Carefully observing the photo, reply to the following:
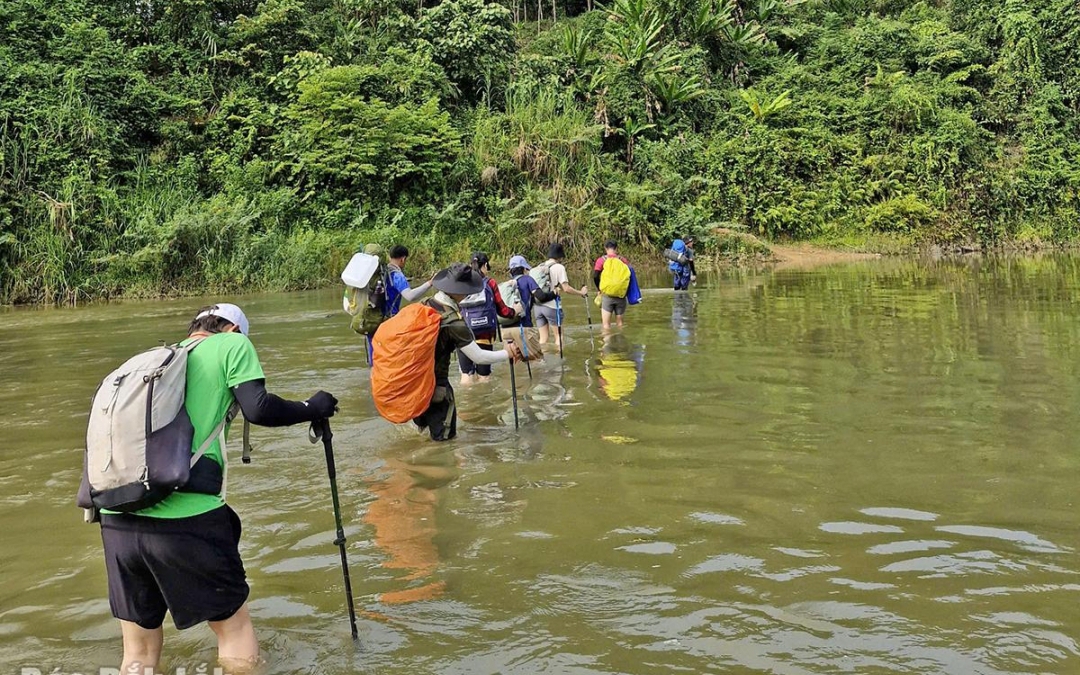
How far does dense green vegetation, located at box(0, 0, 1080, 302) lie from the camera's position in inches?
951

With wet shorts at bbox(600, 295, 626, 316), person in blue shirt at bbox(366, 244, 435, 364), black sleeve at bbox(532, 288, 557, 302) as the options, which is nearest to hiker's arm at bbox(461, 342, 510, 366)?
person in blue shirt at bbox(366, 244, 435, 364)

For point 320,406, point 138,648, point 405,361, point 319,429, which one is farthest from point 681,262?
point 138,648

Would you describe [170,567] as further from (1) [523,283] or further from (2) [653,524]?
(1) [523,283]

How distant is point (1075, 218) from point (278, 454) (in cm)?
3329

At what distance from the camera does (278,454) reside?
24.6 ft

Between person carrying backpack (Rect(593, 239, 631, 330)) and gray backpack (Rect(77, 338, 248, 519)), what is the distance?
34.8ft

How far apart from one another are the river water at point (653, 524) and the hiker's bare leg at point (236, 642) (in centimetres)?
17

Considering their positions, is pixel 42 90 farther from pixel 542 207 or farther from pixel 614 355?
pixel 614 355

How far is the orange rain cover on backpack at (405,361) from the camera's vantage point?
7.05 m

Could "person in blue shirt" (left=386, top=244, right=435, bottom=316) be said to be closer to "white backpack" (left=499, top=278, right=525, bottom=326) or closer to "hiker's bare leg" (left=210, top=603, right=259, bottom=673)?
"white backpack" (left=499, top=278, right=525, bottom=326)

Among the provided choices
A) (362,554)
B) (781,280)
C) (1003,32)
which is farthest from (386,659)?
(1003,32)

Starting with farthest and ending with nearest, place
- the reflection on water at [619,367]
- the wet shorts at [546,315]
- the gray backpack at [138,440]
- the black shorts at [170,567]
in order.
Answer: the wet shorts at [546,315], the reflection on water at [619,367], the black shorts at [170,567], the gray backpack at [138,440]

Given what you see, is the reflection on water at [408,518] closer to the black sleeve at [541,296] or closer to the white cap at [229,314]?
the white cap at [229,314]

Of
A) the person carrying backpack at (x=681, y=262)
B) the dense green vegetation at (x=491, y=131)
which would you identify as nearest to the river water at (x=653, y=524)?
the person carrying backpack at (x=681, y=262)
